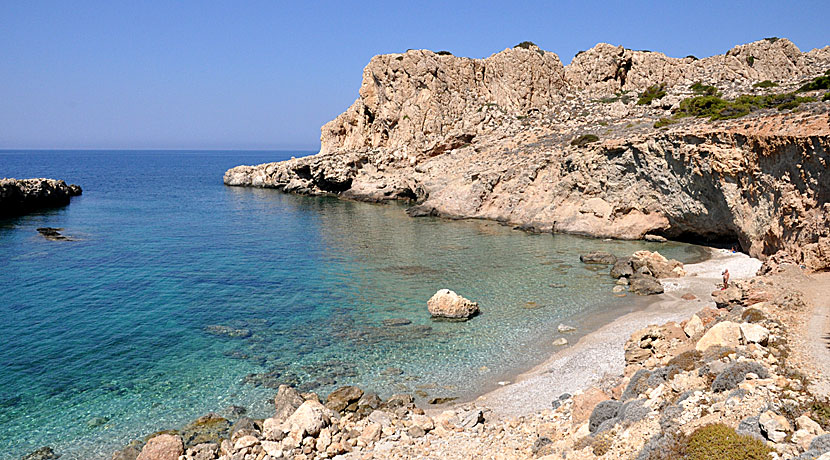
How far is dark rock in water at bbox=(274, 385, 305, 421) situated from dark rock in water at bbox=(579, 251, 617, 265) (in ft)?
88.0

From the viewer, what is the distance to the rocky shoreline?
416 inches

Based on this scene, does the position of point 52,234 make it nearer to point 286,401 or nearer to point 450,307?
point 450,307

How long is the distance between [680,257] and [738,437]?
3319 centimetres

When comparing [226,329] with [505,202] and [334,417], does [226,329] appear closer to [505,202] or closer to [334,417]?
[334,417]

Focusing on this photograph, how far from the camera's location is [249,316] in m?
27.8

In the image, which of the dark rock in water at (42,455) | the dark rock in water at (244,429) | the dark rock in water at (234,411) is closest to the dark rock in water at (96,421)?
the dark rock in water at (42,455)

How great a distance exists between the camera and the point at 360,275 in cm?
3628

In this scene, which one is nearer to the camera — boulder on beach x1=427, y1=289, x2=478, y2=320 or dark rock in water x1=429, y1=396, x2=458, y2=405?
A: dark rock in water x1=429, y1=396, x2=458, y2=405

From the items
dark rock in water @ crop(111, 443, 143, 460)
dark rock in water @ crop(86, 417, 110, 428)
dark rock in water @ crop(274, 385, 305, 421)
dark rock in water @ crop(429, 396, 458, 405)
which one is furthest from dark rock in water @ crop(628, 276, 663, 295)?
dark rock in water @ crop(86, 417, 110, 428)

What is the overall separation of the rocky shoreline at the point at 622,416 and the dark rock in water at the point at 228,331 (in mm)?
7292

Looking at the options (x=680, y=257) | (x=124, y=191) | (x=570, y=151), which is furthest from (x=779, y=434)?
(x=124, y=191)

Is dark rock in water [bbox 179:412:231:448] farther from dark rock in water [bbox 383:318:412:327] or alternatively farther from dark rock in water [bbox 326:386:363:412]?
dark rock in water [bbox 383:318:412:327]

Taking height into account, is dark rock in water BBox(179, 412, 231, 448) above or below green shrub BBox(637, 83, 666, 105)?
below

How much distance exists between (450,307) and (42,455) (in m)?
17.3
